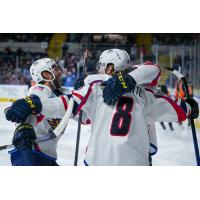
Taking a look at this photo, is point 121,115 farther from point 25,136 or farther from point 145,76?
point 25,136

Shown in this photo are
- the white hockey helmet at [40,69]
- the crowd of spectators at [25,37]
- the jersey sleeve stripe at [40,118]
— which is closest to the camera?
the jersey sleeve stripe at [40,118]

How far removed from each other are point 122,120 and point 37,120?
0.44 meters

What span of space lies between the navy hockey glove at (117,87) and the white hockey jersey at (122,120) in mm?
45

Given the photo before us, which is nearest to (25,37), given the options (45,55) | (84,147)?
(45,55)

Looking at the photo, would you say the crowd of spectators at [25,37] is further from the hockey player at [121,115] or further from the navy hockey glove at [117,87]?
the navy hockey glove at [117,87]

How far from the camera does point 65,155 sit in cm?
217

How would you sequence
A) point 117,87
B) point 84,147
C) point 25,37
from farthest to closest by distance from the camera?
point 25,37 < point 84,147 < point 117,87

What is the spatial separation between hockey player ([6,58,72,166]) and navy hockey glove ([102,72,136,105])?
252 mm

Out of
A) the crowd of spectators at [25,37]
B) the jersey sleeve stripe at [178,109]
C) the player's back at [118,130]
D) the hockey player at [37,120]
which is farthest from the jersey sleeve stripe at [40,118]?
the crowd of spectators at [25,37]

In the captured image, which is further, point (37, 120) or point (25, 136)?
point (37, 120)

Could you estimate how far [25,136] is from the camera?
1.53 meters

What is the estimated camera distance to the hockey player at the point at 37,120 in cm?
145

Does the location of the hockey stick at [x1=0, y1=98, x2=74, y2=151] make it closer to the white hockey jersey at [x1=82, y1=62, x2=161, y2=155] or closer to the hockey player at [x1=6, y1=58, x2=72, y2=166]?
the hockey player at [x1=6, y1=58, x2=72, y2=166]
